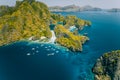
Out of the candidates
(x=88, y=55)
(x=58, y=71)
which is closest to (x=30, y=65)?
(x=58, y=71)

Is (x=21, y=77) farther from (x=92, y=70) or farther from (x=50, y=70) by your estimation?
(x=92, y=70)

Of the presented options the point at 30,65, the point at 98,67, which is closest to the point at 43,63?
the point at 30,65

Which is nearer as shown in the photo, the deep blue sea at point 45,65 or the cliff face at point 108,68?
the cliff face at point 108,68

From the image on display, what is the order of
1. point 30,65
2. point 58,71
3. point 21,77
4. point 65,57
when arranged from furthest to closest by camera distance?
point 65,57 < point 30,65 < point 58,71 < point 21,77

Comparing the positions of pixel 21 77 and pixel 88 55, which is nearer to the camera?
pixel 21 77

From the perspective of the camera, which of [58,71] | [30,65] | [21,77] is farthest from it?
[30,65]

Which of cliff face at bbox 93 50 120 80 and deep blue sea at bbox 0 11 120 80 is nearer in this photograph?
cliff face at bbox 93 50 120 80

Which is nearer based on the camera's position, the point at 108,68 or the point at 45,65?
the point at 108,68

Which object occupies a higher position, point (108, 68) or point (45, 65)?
point (108, 68)
